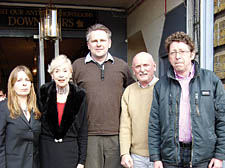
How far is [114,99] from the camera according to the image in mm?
2256

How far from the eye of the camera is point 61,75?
203cm

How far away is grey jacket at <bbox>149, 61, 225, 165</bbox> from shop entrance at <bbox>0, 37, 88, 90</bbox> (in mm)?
3806

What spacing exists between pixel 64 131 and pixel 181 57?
1.07 meters

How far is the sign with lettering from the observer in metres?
5.08

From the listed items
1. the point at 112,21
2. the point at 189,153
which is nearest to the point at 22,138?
the point at 189,153

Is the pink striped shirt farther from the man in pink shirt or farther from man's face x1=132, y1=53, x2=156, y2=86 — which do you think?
man's face x1=132, y1=53, x2=156, y2=86

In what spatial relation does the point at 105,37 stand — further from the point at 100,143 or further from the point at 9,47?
the point at 9,47

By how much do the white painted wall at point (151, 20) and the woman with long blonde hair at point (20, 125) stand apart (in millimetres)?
2550

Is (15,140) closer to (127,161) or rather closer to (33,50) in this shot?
(127,161)

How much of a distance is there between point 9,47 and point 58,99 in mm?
6427

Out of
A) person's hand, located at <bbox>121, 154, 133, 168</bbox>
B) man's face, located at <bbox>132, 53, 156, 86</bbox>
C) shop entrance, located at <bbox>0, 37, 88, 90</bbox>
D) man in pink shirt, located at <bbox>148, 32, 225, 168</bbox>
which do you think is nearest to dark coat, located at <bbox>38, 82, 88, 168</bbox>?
person's hand, located at <bbox>121, 154, 133, 168</bbox>

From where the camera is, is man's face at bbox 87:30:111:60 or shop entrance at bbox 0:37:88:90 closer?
man's face at bbox 87:30:111:60

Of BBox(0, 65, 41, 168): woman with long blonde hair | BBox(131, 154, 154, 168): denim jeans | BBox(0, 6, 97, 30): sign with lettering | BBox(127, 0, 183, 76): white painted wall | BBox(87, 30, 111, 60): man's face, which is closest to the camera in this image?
BBox(0, 65, 41, 168): woman with long blonde hair

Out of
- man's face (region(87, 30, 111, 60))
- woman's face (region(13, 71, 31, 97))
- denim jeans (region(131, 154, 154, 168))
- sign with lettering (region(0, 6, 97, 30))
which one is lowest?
denim jeans (region(131, 154, 154, 168))
